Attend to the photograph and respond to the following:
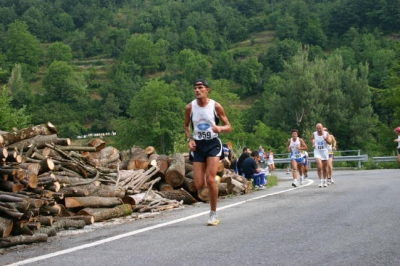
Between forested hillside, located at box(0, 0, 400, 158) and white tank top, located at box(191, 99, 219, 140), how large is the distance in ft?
96.1

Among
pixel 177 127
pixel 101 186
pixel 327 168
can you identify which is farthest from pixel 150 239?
pixel 177 127

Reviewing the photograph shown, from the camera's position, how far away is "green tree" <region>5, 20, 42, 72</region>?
181 metres

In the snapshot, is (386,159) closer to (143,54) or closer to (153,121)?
(153,121)

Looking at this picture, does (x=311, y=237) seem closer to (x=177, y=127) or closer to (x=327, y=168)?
(x=327, y=168)

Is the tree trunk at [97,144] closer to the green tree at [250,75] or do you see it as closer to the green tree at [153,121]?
the green tree at [153,121]

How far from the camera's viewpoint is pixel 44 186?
380 inches

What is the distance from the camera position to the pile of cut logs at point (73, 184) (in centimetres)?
820

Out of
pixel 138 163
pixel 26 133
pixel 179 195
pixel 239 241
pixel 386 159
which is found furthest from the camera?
pixel 386 159

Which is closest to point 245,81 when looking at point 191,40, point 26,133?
point 191,40

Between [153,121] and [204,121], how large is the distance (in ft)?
274

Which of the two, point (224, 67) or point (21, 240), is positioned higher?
point (224, 67)

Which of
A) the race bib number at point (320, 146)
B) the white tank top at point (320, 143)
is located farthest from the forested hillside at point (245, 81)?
the race bib number at point (320, 146)

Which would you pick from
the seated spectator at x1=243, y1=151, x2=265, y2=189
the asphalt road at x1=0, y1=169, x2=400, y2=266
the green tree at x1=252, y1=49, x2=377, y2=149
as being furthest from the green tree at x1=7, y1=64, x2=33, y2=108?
the asphalt road at x1=0, y1=169, x2=400, y2=266

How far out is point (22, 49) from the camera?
7151 inches
